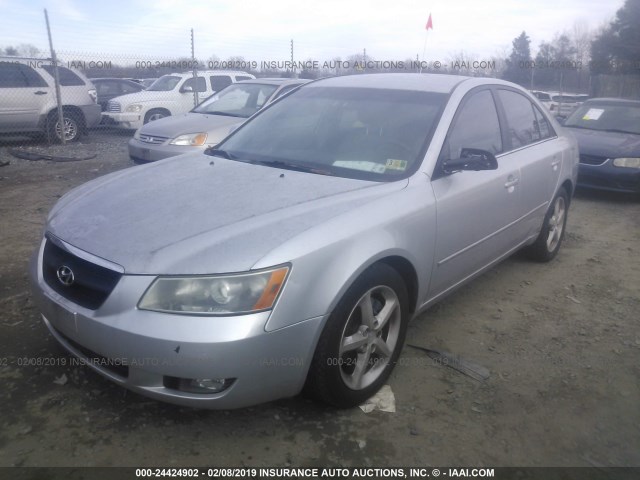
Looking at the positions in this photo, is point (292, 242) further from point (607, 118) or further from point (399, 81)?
point (607, 118)

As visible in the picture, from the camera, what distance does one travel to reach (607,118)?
27.8 ft

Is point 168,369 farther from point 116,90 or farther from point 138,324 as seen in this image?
point 116,90

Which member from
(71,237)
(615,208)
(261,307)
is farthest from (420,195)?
(615,208)


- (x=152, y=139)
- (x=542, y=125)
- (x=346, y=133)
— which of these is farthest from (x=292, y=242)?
(x=152, y=139)

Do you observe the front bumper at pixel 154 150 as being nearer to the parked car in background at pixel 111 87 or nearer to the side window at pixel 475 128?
the side window at pixel 475 128

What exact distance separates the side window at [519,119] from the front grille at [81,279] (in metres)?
3.00

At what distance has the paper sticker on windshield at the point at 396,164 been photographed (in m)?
3.04

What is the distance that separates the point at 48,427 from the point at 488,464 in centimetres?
197

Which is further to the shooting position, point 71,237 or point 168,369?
point 71,237

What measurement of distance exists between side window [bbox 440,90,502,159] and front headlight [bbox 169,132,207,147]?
4.36 meters

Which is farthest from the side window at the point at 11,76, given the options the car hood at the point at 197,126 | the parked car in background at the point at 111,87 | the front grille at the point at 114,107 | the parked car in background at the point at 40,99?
the parked car in background at the point at 111,87

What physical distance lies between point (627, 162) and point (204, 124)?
5.77m

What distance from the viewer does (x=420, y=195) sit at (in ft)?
9.50

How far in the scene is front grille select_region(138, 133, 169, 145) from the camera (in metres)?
7.36
